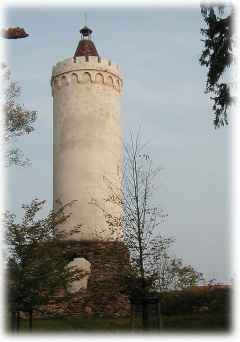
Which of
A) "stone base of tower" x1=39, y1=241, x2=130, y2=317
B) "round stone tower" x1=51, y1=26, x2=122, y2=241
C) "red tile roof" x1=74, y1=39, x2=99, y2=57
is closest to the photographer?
"stone base of tower" x1=39, y1=241, x2=130, y2=317

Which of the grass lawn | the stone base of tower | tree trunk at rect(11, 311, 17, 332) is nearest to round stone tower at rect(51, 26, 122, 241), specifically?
the stone base of tower

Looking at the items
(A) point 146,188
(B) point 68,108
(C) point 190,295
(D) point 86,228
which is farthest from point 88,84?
(C) point 190,295

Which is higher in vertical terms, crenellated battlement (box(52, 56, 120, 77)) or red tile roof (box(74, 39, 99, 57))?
red tile roof (box(74, 39, 99, 57))

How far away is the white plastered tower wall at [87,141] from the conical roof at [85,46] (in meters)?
0.64

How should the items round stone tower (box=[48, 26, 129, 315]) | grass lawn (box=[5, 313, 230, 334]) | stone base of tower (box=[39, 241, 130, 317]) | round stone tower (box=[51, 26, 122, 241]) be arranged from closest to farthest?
grass lawn (box=[5, 313, 230, 334]) < stone base of tower (box=[39, 241, 130, 317]) < round stone tower (box=[48, 26, 129, 315]) < round stone tower (box=[51, 26, 122, 241])

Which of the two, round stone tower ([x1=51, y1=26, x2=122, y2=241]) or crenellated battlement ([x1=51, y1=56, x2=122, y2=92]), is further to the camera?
crenellated battlement ([x1=51, y1=56, x2=122, y2=92])

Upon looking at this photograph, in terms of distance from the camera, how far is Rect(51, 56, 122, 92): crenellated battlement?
24.0 meters

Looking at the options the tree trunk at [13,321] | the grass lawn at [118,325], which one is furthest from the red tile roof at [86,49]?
the tree trunk at [13,321]

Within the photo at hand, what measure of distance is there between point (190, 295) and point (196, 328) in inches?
240

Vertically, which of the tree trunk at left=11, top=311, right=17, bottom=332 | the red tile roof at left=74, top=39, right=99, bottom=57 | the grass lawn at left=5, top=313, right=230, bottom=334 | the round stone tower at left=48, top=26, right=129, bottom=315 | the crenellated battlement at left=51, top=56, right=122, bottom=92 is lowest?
the grass lawn at left=5, top=313, right=230, bottom=334

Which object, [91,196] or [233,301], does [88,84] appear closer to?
[91,196]

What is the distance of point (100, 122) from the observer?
77.2 ft

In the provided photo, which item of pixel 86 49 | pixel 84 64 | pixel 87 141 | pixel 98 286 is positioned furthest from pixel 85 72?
pixel 98 286

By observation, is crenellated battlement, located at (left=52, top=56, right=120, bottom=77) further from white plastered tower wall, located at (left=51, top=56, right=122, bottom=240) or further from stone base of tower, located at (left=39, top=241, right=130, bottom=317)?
stone base of tower, located at (left=39, top=241, right=130, bottom=317)
